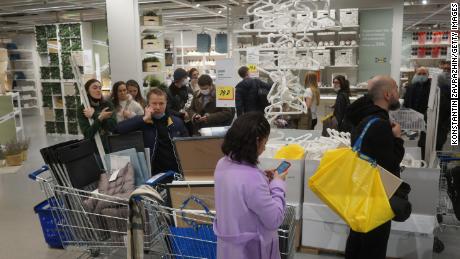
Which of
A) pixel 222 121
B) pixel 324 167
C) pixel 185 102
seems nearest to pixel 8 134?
pixel 185 102

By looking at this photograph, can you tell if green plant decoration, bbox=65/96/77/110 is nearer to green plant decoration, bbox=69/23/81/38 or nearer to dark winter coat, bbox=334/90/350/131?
green plant decoration, bbox=69/23/81/38

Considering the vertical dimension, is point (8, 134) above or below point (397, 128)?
below

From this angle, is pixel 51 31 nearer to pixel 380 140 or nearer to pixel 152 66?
pixel 152 66

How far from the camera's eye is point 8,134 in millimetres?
7348

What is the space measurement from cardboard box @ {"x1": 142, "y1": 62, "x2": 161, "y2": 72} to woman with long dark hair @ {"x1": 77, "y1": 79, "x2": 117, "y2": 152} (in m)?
2.34

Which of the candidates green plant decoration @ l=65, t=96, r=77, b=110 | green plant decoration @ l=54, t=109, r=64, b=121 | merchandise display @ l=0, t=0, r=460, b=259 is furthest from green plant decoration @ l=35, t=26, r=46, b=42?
merchandise display @ l=0, t=0, r=460, b=259

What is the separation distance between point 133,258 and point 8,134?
6884 mm

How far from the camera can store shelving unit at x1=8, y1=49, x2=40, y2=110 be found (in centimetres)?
1566

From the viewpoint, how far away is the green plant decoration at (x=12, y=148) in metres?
6.76

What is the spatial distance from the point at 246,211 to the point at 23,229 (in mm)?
3288

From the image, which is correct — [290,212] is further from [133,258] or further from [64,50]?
[64,50]

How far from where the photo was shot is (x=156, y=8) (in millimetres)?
10664

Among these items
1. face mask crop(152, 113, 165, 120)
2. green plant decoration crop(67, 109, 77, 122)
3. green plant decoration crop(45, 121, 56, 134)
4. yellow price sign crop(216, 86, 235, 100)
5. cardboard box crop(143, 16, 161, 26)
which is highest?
cardboard box crop(143, 16, 161, 26)

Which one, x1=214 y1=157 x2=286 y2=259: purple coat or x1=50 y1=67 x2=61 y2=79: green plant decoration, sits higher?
x1=50 y1=67 x2=61 y2=79: green plant decoration
